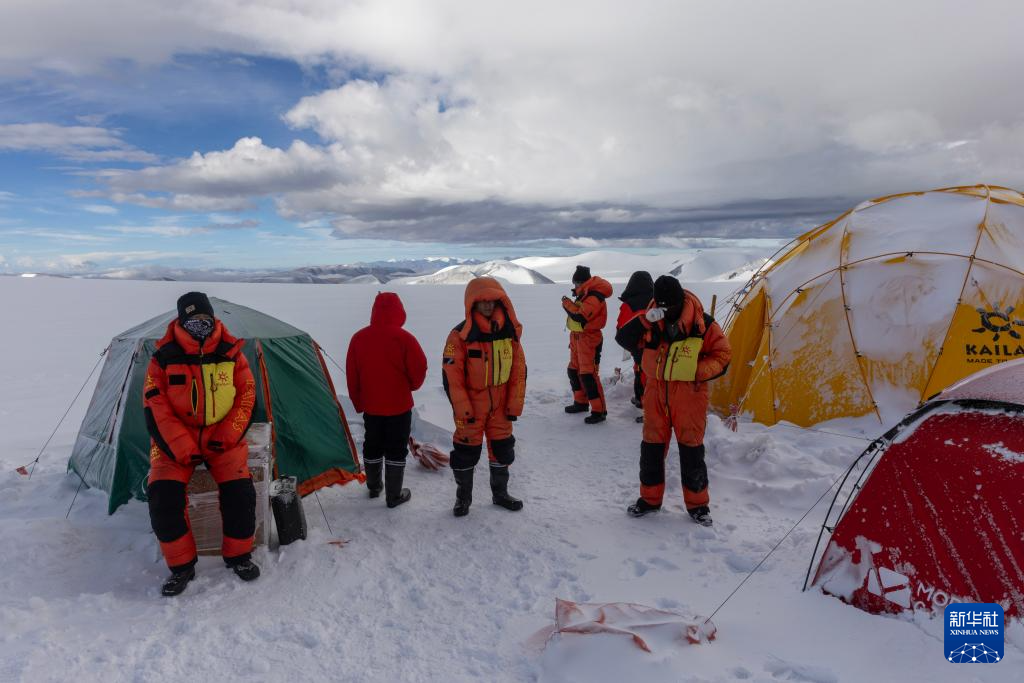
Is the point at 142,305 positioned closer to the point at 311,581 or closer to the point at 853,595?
the point at 311,581

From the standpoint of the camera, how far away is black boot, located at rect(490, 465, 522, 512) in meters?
4.93

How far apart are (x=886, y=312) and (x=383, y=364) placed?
18.5 ft

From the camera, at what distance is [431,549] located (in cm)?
429

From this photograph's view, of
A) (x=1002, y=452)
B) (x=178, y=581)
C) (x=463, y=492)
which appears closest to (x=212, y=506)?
(x=178, y=581)

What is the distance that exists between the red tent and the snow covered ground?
19 cm

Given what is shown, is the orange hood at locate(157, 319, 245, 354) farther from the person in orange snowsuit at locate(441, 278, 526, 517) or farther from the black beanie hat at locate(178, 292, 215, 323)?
the person in orange snowsuit at locate(441, 278, 526, 517)

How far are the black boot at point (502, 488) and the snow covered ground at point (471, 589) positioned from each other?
15cm

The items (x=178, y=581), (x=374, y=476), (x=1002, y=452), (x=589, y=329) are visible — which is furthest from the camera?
(x=589, y=329)

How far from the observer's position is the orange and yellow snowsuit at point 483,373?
179 inches

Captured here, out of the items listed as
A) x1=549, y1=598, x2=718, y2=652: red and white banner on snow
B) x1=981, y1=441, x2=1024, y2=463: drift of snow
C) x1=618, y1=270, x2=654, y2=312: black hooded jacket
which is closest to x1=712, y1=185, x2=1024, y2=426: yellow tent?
x1=618, y1=270, x2=654, y2=312: black hooded jacket

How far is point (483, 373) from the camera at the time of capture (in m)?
4.55

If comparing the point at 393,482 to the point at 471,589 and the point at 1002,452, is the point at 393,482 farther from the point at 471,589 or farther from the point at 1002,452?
the point at 1002,452

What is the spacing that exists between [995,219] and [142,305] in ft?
120

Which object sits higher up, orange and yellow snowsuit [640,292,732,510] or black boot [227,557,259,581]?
orange and yellow snowsuit [640,292,732,510]
